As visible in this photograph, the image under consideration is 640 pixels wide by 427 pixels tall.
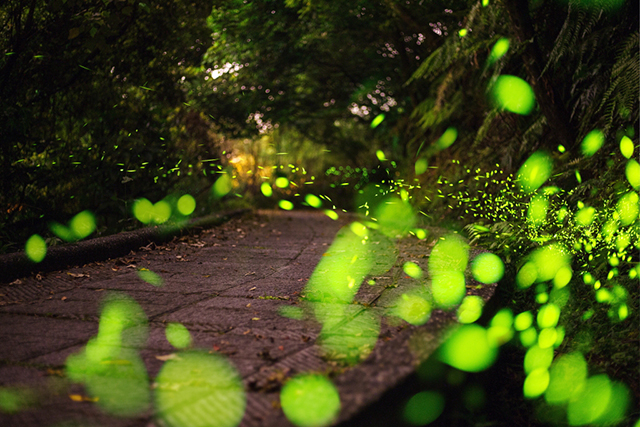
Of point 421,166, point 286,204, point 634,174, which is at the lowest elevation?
point 421,166

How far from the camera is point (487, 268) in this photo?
10.2ft

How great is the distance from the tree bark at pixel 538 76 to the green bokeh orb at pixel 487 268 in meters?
1.61

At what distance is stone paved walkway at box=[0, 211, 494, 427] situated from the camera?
159 cm

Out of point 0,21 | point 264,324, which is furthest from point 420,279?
point 0,21

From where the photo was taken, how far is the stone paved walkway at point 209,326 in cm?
159

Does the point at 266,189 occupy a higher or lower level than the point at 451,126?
lower

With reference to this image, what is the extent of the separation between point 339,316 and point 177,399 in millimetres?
1078

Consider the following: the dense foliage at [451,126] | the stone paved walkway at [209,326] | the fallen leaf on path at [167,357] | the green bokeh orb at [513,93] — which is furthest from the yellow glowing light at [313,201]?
the fallen leaf on path at [167,357]

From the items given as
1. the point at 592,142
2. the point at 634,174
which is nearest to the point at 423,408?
the point at 634,174

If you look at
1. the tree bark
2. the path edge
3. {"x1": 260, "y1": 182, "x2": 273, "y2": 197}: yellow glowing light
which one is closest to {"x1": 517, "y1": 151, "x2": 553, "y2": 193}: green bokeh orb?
the tree bark

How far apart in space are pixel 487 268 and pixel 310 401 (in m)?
1.91

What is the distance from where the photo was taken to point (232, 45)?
895 cm

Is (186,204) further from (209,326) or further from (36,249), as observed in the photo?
(209,326)

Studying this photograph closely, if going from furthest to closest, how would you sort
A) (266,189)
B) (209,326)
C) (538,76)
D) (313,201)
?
(266,189), (313,201), (538,76), (209,326)
